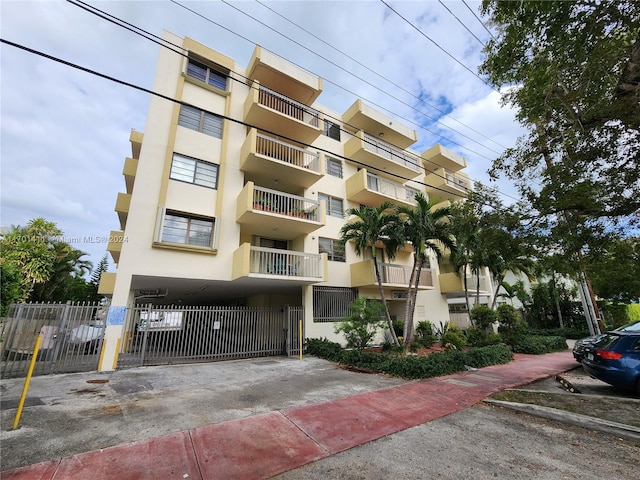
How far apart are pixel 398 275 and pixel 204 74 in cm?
1509

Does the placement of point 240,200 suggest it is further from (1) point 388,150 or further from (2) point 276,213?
(1) point 388,150

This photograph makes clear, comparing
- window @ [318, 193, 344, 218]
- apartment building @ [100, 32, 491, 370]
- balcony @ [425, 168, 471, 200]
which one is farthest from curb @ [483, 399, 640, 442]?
balcony @ [425, 168, 471, 200]

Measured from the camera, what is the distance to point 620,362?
6523mm

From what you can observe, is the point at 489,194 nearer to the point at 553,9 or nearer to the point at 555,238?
the point at 555,238

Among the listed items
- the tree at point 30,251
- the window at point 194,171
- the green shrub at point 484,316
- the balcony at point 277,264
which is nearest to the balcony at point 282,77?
the window at point 194,171

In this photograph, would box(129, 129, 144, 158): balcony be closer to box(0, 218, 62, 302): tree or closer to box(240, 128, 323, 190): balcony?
box(240, 128, 323, 190): balcony

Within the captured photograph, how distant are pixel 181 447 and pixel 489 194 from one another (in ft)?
32.6

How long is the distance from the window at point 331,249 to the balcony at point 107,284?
30.4 feet

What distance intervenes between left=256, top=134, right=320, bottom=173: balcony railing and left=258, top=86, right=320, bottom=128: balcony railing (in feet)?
6.29

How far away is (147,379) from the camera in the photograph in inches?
316


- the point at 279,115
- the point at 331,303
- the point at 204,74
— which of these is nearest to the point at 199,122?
Result: the point at 204,74

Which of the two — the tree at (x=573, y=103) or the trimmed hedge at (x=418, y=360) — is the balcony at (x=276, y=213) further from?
the tree at (x=573, y=103)

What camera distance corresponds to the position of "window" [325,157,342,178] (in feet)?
57.9

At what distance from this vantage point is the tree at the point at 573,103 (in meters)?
5.23
